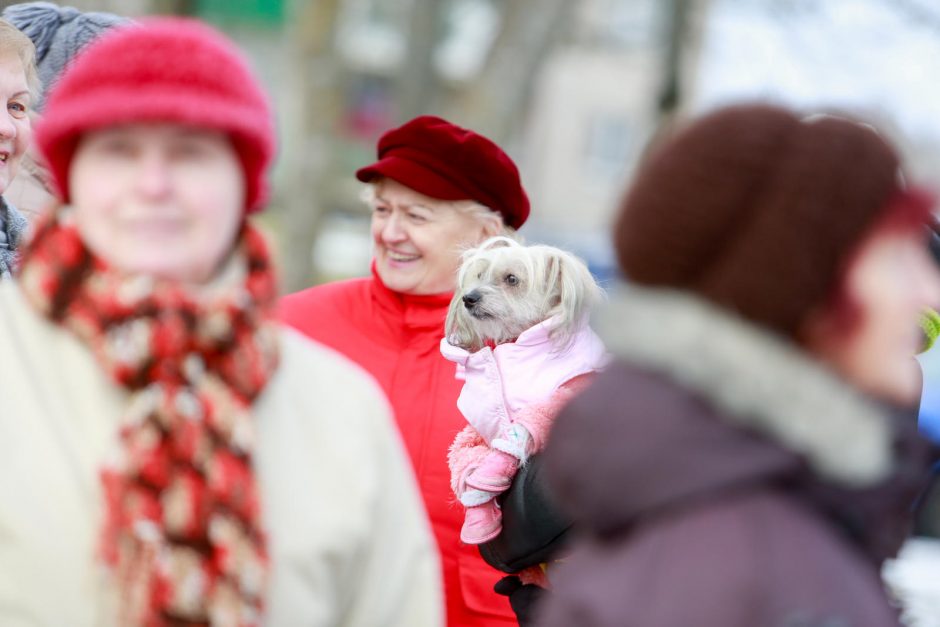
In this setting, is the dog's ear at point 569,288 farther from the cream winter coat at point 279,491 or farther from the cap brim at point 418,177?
the cream winter coat at point 279,491

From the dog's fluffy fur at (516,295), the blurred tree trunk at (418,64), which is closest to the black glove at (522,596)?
the dog's fluffy fur at (516,295)

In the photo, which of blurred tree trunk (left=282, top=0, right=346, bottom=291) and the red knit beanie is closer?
the red knit beanie

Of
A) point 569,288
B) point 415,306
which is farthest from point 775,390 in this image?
point 415,306

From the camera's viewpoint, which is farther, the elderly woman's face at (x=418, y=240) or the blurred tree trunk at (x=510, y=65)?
the blurred tree trunk at (x=510, y=65)

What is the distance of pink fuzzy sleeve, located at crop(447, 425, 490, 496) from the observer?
3.45 meters

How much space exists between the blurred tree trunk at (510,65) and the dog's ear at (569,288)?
345 inches

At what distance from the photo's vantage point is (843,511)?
73.3 inches

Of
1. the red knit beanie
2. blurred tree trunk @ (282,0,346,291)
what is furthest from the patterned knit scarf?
blurred tree trunk @ (282,0,346,291)

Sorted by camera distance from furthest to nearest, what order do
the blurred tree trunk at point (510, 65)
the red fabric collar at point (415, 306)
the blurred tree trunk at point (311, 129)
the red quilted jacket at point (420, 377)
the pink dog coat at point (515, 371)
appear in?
the blurred tree trunk at point (510, 65)
the blurred tree trunk at point (311, 129)
the red fabric collar at point (415, 306)
the red quilted jacket at point (420, 377)
the pink dog coat at point (515, 371)

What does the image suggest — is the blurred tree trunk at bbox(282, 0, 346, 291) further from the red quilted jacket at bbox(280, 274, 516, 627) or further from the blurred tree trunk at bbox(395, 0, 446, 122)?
the red quilted jacket at bbox(280, 274, 516, 627)

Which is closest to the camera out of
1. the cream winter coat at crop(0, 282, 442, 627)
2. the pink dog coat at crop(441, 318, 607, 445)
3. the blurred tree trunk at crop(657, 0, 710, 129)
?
the cream winter coat at crop(0, 282, 442, 627)

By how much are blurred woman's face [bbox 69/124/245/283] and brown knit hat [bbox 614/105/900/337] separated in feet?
2.33

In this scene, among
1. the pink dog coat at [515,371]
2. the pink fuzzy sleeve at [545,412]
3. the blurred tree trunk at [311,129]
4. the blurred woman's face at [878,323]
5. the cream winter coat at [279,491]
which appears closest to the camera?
the blurred woman's face at [878,323]

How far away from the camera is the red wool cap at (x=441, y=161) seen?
403cm
